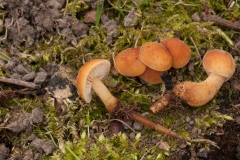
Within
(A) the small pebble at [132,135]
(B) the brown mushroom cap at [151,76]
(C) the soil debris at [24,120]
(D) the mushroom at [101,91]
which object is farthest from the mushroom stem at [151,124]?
(C) the soil debris at [24,120]

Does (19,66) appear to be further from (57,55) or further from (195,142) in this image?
(195,142)

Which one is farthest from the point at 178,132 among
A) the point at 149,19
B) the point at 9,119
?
the point at 9,119

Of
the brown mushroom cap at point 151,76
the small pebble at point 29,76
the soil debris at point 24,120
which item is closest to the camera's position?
the soil debris at point 24,120

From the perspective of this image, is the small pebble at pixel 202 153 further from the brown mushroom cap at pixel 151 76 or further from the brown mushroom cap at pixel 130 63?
the brown mushroom cap at pixel 130 63

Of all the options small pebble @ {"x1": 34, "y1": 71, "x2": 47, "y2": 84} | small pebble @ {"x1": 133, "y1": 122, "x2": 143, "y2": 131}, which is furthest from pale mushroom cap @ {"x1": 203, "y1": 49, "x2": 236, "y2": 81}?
small pebble @ {"x1": 34, "y1": 71, "x2": 47, "y2": 84}

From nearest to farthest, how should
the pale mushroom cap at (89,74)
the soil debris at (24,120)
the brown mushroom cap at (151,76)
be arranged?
the pale mushroom cap at (89,74) < the soil debris at (24,120) < the brown mushroom cap at (151,76)

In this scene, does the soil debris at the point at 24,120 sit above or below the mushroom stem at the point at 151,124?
below

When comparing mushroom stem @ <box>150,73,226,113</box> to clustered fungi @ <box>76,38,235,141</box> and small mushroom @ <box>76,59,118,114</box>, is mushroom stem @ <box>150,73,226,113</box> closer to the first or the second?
clustered fungi @ <box>76,38,235,141</box>
